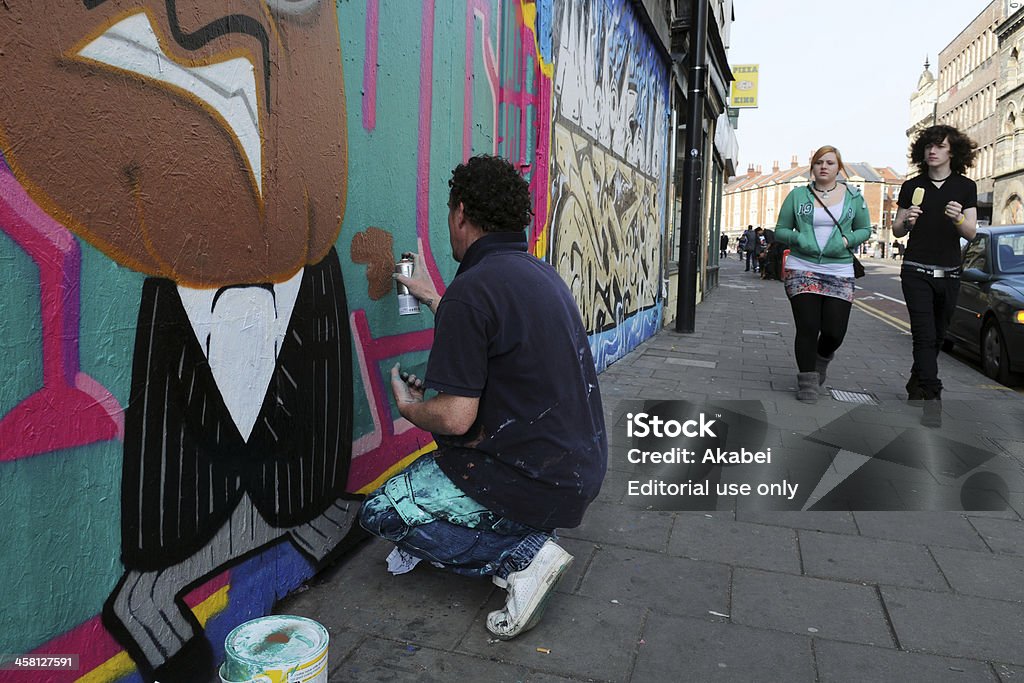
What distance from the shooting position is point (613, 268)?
7.97 metres

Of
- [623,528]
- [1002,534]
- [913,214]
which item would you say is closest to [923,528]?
[1002,534]

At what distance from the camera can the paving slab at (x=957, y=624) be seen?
7.74ft

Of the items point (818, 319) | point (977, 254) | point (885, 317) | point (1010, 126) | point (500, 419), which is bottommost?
point (885, 317)

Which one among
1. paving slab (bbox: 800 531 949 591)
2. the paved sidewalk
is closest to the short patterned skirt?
the paved sidewalk

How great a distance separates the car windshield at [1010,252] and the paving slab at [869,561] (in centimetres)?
597

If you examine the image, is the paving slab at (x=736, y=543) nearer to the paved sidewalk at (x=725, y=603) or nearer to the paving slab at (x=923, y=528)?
the paved sidewalk at (x=725, y=603)

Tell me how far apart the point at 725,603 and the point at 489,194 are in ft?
5.50

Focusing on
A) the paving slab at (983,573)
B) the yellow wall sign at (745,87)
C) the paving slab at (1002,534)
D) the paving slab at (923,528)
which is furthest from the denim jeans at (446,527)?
the yellow wall sign at (745,87)

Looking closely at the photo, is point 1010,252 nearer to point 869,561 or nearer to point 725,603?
point 869,561

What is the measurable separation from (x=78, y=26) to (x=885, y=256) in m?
85.9

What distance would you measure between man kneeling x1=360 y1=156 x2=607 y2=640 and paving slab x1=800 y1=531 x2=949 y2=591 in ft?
3.90

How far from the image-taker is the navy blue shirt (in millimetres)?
2229

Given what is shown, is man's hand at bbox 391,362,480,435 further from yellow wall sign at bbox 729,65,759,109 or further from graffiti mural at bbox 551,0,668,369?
yellow wall sign at bbox 729,65,759,109

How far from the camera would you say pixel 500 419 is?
234 cm
